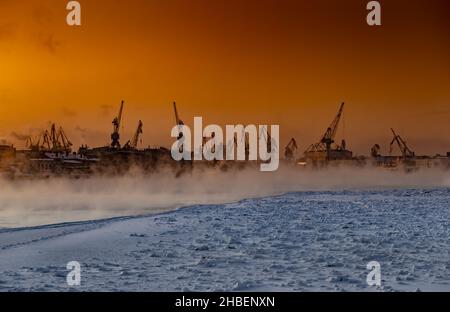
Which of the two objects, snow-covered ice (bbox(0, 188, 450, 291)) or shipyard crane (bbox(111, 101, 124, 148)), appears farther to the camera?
shipyard crane (bbox(111, 101, 124, 148))

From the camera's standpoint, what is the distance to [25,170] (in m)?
164

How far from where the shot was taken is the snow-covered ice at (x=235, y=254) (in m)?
10.7

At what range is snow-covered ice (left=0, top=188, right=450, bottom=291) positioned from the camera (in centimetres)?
1068

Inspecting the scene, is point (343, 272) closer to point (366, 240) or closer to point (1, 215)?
point (366, 240)

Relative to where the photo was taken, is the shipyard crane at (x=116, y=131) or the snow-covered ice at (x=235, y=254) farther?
the shipyard crane at (x=116, y=131)

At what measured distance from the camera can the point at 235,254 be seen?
45.2 feet

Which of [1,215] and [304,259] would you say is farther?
[1,215]

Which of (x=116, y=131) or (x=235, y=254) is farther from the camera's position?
(x=116, y=131)
